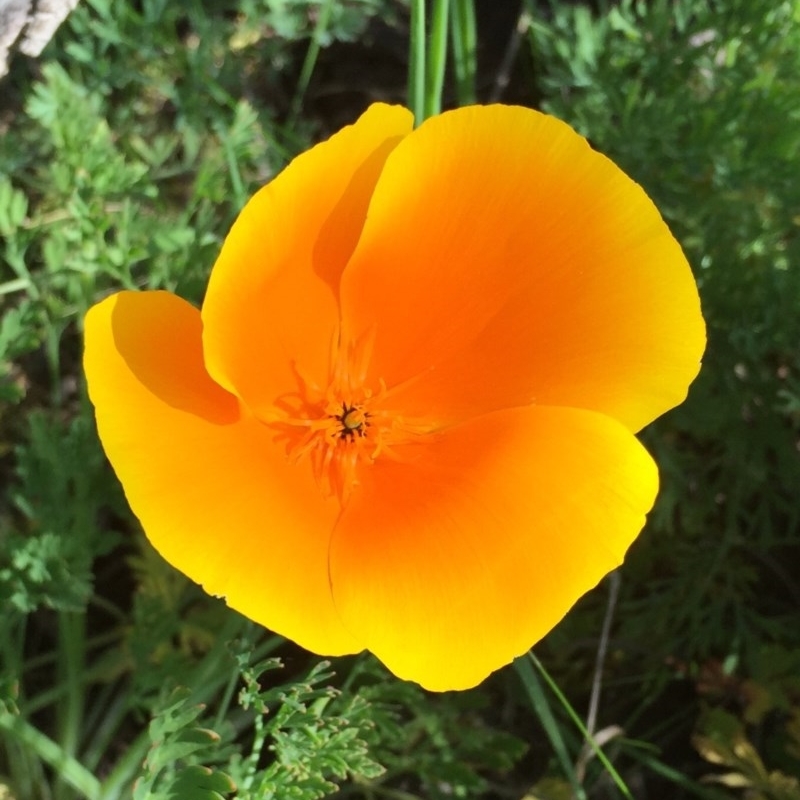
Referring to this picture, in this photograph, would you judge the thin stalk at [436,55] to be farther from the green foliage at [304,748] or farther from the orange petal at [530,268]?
the green foliage at [304,748]

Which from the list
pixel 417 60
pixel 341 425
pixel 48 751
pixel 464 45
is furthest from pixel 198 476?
pixel 464 45

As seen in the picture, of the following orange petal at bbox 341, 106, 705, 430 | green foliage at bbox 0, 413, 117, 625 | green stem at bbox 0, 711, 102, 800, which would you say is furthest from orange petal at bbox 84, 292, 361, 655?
green stem at bbox 0, 711, 102, 800

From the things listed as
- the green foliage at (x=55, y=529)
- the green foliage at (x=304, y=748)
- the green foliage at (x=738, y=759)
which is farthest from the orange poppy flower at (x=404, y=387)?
the green foliage at (x=738, y=759)

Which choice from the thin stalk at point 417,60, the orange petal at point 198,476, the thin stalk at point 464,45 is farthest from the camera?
the thin stalk at point 464,45

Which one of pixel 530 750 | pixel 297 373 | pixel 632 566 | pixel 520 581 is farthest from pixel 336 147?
pixel 530 750

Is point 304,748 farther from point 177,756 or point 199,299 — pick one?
point 199,299
